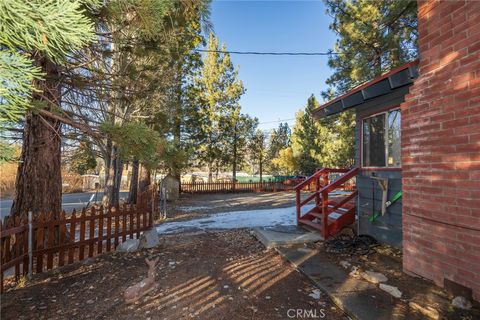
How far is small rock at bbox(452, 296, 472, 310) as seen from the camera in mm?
2694

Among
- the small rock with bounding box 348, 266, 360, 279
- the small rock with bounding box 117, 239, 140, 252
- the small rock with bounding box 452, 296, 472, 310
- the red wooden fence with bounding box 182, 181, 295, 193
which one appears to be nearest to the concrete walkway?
the small rock with bounding box 348, 266, 360, 279

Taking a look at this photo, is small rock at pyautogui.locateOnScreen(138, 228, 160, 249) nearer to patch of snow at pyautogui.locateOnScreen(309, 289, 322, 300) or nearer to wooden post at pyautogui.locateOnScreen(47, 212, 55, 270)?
wooden post at pyautogui.locateOnScreen(47, 212, 55, 270)

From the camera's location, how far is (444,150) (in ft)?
10.4

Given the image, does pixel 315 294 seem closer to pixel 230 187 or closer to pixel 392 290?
pixel 392 290

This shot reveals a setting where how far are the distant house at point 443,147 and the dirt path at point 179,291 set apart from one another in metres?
1.46

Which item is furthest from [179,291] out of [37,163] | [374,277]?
[37,163]

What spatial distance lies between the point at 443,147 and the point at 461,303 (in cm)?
166

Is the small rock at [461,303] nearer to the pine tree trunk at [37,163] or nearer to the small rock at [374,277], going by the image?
the small rock at [374,277]

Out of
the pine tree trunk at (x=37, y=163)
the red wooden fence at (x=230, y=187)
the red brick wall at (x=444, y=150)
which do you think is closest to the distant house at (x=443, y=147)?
the red brick wall at (x=444, y=150)

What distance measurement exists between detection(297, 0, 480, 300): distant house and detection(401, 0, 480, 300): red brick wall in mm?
10

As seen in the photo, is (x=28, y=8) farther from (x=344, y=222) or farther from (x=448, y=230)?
(x=344, y=222)

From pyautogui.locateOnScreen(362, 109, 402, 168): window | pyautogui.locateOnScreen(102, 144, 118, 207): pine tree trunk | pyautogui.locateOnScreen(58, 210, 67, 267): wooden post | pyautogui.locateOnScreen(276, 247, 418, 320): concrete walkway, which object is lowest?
pyautogui.locateOnScreen(276, 247, 418, 320): concrete walkway

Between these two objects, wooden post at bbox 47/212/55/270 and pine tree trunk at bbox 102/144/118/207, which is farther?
pine tree trunk at bbox 102/144/118/207

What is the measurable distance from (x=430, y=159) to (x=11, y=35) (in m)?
4.02
